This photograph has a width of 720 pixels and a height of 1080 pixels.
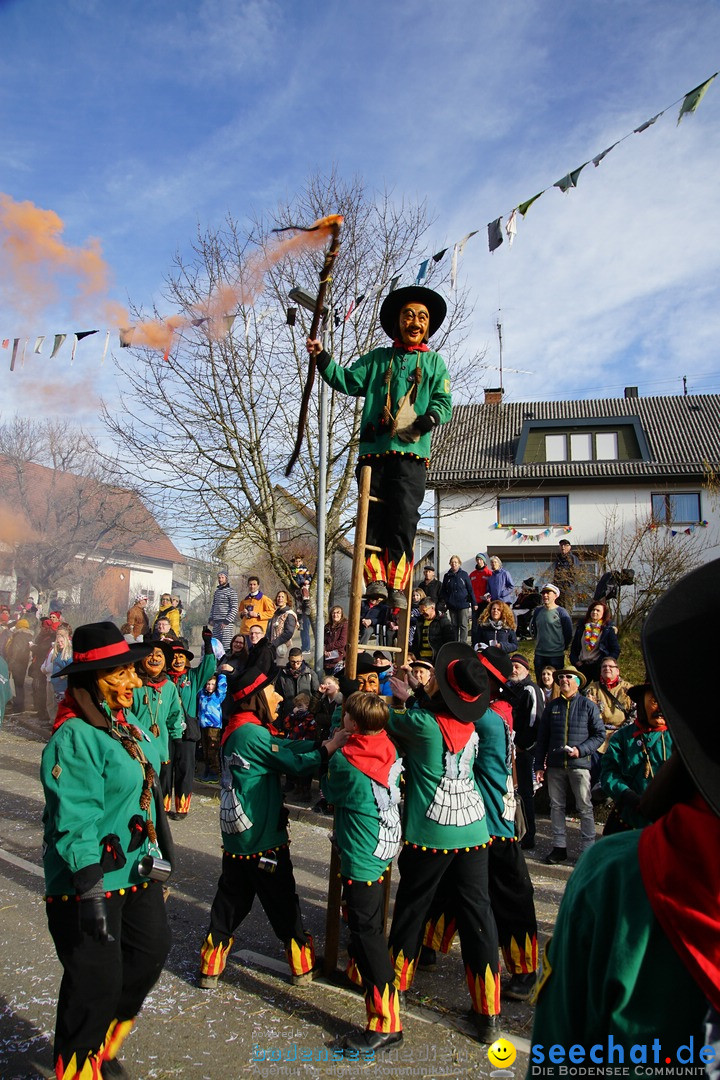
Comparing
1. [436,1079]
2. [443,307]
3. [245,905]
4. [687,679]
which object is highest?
[443,307]

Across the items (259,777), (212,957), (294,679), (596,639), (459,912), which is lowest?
(212,957)

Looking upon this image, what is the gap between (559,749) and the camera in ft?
24.9

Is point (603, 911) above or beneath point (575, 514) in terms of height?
beneath

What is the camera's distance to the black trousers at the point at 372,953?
4.04 metres

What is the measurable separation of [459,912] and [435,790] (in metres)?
0.68

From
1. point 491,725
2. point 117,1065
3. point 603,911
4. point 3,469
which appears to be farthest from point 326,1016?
point 3,469

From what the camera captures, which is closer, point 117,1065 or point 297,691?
point 117,1065

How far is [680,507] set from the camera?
2825 cm

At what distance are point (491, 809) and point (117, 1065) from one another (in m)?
2.50

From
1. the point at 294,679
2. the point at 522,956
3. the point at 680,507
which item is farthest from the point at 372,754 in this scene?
the point at 680,507

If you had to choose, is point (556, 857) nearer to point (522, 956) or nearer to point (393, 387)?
point (522, 956)

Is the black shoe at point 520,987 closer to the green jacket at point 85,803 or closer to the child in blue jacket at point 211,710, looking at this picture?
the green jacket at point 85,803

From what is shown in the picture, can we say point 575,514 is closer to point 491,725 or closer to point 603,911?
point 491,725

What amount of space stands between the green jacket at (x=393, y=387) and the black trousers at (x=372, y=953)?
280 cm
